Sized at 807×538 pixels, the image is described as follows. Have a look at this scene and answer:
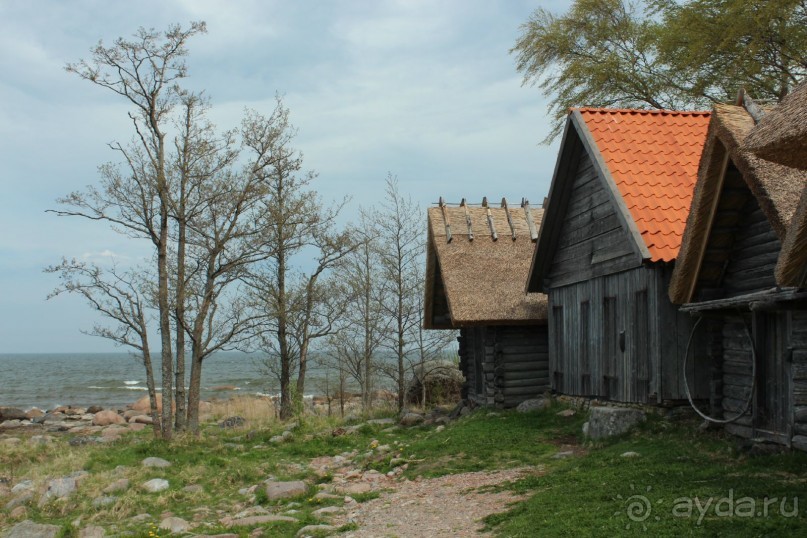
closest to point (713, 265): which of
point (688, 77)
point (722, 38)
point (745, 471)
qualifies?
point (745, 471)

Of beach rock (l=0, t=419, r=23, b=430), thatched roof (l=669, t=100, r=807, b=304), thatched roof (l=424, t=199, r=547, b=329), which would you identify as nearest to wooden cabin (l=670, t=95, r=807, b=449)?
thatched roof (l=669, t=100, r=807, b=304)

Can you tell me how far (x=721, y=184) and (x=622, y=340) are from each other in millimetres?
4605

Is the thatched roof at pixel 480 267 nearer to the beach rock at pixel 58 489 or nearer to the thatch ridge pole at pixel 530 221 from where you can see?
the thatch ridge pole at pixel 530 221

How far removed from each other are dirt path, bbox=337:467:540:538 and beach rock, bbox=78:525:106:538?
3.36 metres

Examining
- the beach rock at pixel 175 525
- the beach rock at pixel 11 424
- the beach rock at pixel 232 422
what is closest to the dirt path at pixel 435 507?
the beach rock at pixel 175 525

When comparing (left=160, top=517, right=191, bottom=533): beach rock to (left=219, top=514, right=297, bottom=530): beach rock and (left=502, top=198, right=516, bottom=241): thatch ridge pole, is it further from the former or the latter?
(left=502, top=198, right=516, bottom=241): thatch ridge pole

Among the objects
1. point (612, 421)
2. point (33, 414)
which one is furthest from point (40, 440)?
point (612, 421)

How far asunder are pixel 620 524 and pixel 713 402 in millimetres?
5069

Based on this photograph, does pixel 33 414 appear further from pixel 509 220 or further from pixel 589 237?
pixel 589 237

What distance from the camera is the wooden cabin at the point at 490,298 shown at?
68.8 ft

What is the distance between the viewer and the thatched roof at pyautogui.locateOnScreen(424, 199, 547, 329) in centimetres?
2084

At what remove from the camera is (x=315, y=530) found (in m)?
10.3

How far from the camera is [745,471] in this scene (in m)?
9.71

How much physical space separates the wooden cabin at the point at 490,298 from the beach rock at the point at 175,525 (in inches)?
405
